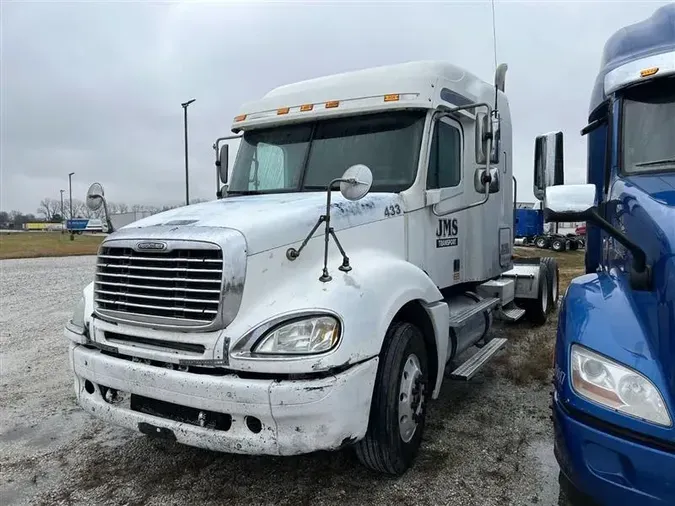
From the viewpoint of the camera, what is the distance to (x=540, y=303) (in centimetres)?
810

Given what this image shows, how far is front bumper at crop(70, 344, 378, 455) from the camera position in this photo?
2.69m

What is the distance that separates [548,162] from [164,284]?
3163mm

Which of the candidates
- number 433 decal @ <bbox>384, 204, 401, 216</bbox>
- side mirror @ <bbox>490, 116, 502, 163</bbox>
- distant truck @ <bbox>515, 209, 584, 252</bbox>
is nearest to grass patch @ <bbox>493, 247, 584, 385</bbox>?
side mirror @ <bbox>490, 116, 502, 163</bbox>

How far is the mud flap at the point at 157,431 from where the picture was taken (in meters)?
2.96

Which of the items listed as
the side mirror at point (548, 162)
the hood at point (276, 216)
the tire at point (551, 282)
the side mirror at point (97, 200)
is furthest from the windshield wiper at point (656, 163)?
the tire at point (551, 282)

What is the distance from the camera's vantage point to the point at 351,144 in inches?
175

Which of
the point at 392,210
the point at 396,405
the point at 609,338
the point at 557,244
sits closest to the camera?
the point at 609,338

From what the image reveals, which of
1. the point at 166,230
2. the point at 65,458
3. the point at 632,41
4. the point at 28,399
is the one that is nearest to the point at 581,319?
the point at 166,230

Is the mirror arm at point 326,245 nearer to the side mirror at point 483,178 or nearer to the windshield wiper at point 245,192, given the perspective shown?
the windshield wiper at point 245,192

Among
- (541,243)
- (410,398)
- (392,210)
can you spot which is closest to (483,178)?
(392,210)

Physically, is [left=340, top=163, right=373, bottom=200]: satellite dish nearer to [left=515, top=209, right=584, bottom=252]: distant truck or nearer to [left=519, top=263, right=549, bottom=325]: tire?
[left=519, top=263, right=549, bottom=325]: tire

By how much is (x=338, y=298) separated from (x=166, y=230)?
121cm

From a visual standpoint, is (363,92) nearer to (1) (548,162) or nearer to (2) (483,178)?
(2) (483,178)

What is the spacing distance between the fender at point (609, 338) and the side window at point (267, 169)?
2.76 m
